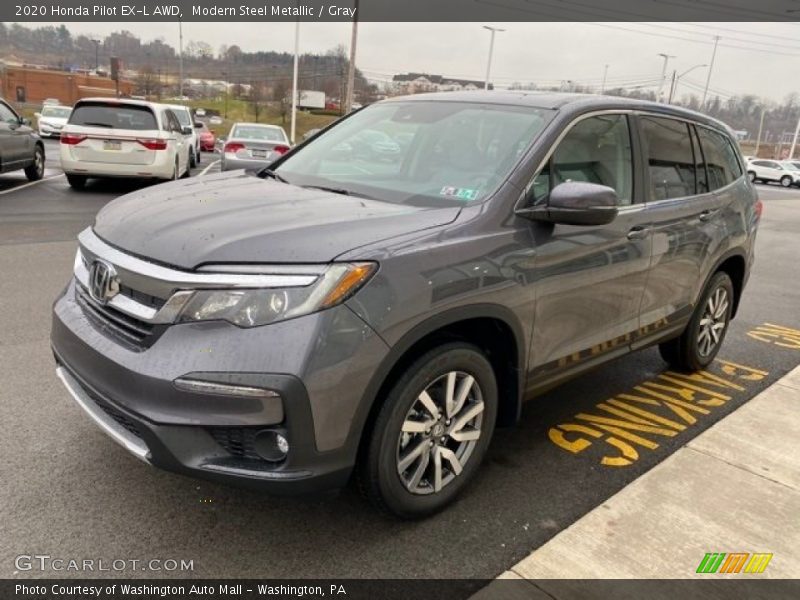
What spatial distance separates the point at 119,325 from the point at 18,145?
436 inches

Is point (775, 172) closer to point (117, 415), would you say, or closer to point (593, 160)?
point (593, 160)

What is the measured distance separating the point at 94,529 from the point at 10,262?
16.9ft

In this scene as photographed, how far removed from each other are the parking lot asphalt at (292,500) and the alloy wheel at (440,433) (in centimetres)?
21

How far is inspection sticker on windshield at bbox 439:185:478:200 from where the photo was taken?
3001mm

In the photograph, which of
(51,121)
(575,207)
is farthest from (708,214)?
(51,121)

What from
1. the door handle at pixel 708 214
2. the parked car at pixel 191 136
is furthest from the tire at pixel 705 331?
the parked car at pixel 191 136

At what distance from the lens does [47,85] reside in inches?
3118

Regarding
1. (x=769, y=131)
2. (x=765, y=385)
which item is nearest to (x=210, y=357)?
→ (x=765, y=385)

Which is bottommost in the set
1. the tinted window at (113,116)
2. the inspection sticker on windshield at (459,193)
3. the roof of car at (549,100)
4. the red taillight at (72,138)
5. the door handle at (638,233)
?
the red taillight at (72,138)

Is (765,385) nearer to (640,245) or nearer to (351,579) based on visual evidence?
(640,245)

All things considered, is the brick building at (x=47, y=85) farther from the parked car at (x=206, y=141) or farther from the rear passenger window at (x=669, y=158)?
the rear passenger window at (x=669, y=158)

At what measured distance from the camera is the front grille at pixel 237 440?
2.30 m

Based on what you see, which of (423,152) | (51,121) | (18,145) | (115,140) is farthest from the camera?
(51,121)

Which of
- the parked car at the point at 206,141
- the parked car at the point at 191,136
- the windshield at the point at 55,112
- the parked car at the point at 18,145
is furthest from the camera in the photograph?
the windshield at the point at 55,112
